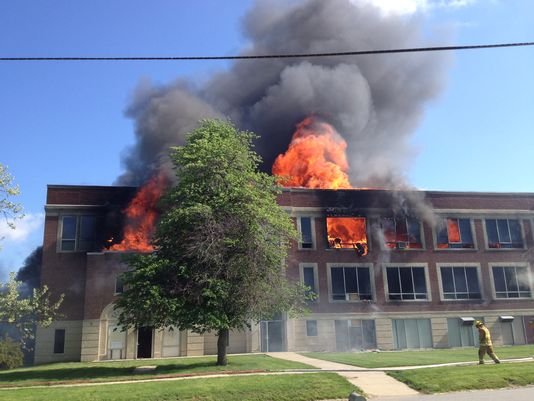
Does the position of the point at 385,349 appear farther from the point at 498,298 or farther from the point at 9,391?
the point at 9,391

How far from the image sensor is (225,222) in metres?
19.9

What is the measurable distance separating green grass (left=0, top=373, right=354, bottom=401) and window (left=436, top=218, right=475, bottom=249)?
24.5 metres

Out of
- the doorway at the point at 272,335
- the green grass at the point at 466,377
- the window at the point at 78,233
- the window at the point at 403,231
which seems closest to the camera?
the green grass at the point at 466,377

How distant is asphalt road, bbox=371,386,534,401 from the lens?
11492 mm

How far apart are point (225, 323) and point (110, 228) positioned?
17.7 metres

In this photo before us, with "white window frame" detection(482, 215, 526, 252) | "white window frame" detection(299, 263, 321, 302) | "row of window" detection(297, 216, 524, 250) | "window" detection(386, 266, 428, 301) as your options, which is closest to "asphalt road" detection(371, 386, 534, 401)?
"white window frame" detection(299, 263, 321, 302)

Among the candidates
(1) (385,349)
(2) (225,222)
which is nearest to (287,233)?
(2) (225,222)

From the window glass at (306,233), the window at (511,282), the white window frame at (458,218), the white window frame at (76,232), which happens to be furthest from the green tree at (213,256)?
the window at (511,282)

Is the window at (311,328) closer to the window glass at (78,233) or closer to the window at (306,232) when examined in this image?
the window at (306,232)

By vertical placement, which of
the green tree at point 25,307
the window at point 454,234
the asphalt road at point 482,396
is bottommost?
the asphalt road at point 482,396

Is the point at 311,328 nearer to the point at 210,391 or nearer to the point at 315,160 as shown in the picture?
the point at 315,160

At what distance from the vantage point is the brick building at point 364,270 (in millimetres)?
32125

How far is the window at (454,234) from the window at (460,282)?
1609 mm

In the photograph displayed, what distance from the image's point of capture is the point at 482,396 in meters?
11.9
